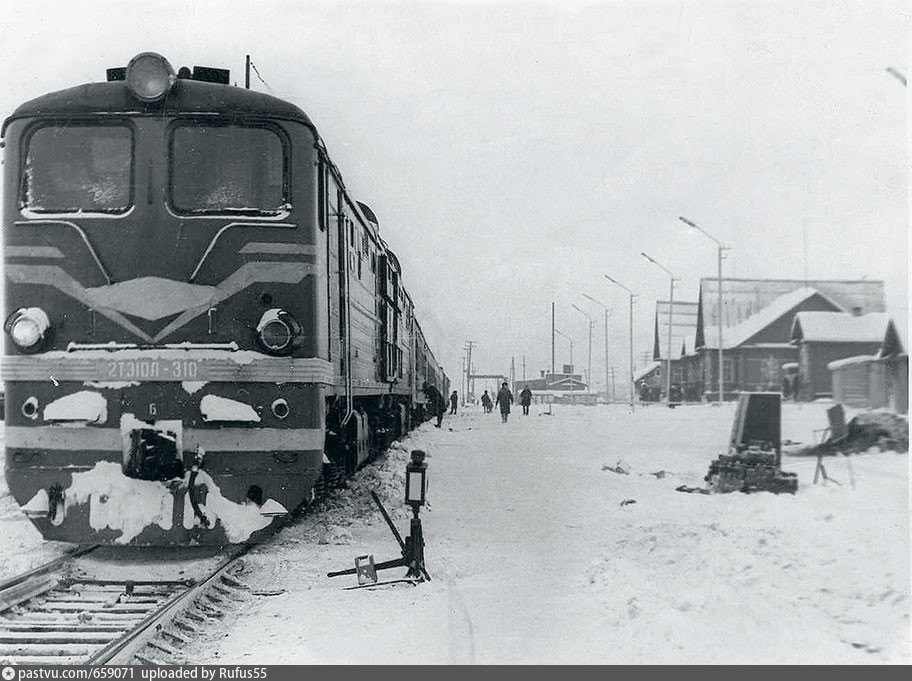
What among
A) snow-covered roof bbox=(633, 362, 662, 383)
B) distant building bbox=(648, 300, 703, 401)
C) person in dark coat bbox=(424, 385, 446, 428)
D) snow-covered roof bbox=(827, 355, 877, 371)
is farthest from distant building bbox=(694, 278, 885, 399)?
person in dark coat bbox=(424, 385, 446, 428)

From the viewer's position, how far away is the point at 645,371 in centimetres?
1031

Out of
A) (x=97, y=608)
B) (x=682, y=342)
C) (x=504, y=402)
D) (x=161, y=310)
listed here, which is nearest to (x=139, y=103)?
(x=161, y=310)

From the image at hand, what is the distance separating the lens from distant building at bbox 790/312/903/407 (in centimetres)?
520

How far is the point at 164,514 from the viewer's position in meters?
6.13

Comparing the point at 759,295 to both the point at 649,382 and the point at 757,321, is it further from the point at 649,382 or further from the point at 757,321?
the point at 649,382

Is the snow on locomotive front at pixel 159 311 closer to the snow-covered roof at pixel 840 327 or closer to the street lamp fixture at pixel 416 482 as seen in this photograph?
the street lamp fixture at pixel 416 482

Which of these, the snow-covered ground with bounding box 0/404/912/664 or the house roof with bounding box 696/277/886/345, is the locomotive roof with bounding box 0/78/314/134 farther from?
the house roof with bounding box 696/277/886/345

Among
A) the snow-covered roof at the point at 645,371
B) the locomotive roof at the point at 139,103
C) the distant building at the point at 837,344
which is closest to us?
the distant building at the point at 837,344

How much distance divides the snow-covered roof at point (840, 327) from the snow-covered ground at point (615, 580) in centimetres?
55

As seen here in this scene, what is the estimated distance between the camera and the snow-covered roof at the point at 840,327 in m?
5.25

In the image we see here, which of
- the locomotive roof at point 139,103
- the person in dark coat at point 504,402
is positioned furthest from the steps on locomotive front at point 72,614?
the person in dark coat at point 504,402

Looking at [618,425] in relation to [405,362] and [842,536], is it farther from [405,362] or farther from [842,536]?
[842,536]

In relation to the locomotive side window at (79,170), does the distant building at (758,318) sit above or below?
below

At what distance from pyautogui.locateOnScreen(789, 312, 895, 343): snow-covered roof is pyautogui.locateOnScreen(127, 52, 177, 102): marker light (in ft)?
16.7
